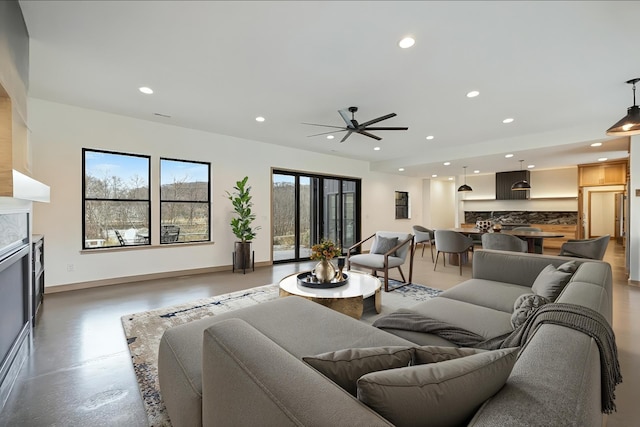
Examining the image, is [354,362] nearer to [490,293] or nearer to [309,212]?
[490,293]

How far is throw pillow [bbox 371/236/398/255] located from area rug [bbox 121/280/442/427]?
57cm

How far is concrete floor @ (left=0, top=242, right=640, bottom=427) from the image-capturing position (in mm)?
1800

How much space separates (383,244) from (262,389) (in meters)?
4.40

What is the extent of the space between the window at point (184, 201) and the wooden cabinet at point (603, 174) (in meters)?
10.5

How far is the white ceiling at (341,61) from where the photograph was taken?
2277mm

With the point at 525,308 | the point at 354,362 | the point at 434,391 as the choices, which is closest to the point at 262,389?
the point at 354,362

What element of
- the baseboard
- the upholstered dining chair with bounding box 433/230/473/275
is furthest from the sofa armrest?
the upholstered dining chair with bounding box 433/230/473/275

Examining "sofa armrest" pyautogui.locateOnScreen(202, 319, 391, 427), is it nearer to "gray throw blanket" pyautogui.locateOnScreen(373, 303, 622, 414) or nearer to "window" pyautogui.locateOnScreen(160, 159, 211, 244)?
"gray throw blanket" pyautogui.locateOnScreen(373, 303, 622, 414)

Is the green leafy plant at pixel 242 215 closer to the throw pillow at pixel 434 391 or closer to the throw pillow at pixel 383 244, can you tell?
the throw pillow at pixel 383 244

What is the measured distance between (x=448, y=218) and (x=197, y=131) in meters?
10.1

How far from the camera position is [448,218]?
11.9 m

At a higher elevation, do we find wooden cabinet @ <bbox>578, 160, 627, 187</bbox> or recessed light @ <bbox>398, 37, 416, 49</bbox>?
recessed light @ <bbox>398, 37, 416, 49</bbox>

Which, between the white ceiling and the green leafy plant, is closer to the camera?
the white ceiling

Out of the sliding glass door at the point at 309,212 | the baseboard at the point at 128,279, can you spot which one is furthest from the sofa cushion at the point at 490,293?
the sliding glass door at the point at 309,212
